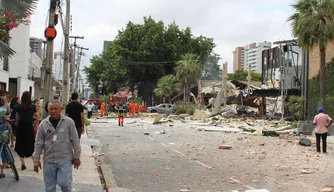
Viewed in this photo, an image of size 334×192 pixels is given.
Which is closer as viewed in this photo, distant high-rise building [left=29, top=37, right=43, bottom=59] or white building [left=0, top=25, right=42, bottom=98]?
white building [left=0, top=25, right=42, bottom=98]

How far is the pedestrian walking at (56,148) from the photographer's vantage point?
5.05 m

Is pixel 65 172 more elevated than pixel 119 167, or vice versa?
pixel 65 172

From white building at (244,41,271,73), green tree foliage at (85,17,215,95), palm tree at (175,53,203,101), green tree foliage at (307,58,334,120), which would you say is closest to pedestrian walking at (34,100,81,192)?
green tree foliage at (307,58,334,120)

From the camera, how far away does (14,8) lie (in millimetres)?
8570

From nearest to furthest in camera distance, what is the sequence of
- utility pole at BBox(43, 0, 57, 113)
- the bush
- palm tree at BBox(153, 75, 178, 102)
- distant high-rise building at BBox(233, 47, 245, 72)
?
utility pole at BBox(43, 0, 57, 113) < the bush < palm tree at BBox(153, 75, 178, 102) < distant high-rise building at BBox(233, 47, 245, 72)

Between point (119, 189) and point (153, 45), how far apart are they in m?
50.2

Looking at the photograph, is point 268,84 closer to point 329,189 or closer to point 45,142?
point 329,189

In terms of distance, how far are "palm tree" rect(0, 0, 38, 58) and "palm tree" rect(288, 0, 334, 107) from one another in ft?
60.5

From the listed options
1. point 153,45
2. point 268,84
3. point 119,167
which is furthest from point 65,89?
point 153,45

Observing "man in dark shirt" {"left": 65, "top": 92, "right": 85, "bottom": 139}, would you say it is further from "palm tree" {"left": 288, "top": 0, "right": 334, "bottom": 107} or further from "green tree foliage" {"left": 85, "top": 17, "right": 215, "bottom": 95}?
"green tree foliage" {"left": 85, "top": 17, "right": 215, "bottom": 95}

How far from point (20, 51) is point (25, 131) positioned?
1043 inches

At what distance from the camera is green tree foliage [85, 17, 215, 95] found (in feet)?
188

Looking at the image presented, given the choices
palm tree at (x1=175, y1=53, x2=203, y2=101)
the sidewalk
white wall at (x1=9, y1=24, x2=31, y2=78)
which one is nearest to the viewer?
the sidewalk

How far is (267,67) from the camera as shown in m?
46.6
